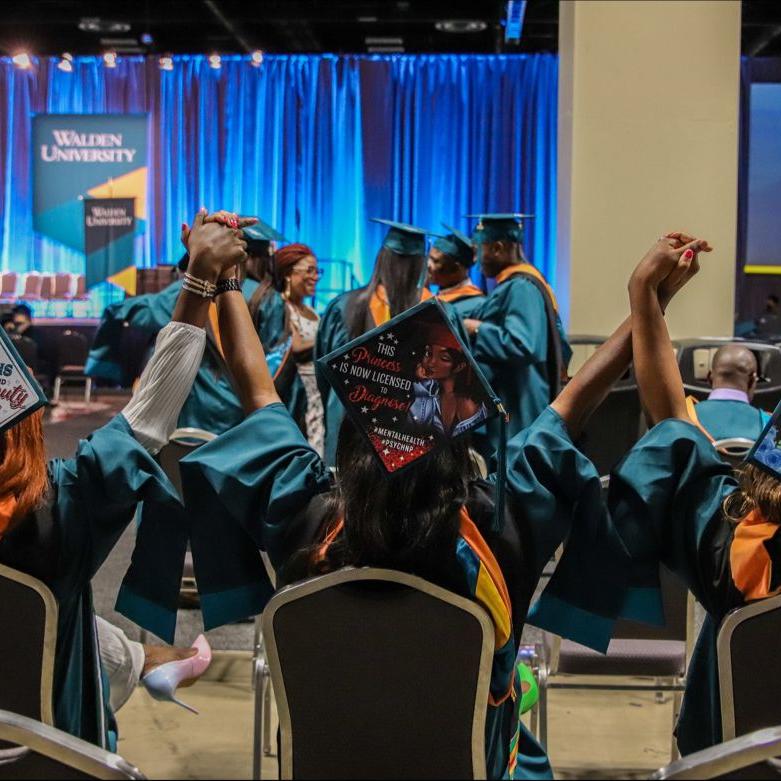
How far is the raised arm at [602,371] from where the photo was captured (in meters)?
1.75

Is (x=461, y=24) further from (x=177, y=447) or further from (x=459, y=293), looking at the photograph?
(x=177, y=447)

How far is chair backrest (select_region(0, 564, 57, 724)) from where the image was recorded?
1.63 metres

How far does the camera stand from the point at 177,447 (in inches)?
122

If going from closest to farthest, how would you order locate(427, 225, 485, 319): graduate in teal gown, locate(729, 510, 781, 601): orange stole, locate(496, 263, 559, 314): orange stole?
locate(729, 510, 781, 601): orange stole → locate(496, 263, 559, 314): orange stole → locate(427, 225, 485, 319): graduate in teal gown

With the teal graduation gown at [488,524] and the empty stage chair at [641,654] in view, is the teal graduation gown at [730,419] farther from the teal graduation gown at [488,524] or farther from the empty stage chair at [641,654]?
the teal graduation gown at [488,524]

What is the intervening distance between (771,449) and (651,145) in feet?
14.6

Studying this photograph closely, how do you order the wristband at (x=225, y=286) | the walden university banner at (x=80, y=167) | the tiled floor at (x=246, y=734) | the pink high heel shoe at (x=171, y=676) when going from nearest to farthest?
the wristband at (x=225, y=286)
the pink high heel shoe at (x=171, y=676)
the tiled floor at (x=246, y=734)
the walden university banner at (x=80, y=167)

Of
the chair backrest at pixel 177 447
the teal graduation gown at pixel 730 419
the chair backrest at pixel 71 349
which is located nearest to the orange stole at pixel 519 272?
the teal graduation gown at pixel 730 419

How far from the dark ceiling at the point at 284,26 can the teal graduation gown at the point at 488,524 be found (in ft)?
37.1

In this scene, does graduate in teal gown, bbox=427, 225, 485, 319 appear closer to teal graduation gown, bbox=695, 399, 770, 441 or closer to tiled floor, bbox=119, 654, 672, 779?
teal graduation gown, bbox=695, 399, 770, 441

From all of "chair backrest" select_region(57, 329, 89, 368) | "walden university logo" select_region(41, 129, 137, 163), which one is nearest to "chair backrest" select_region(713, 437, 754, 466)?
"chair backrest" select_region(57, 329, 89, 368)

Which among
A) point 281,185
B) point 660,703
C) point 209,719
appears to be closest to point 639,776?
point 660,703

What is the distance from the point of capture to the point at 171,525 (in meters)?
1.81

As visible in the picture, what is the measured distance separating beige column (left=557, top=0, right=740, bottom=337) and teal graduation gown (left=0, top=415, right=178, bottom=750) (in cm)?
439
